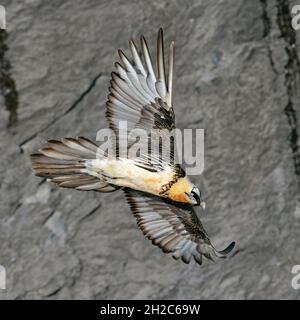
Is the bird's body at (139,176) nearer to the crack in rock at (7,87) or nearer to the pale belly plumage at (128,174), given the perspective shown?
the pale belly plumage at (128,174)

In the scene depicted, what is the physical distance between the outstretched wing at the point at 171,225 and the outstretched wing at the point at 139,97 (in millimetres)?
236

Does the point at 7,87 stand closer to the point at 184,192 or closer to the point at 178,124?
the point at 178,124

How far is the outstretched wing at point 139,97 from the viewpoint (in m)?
3.05

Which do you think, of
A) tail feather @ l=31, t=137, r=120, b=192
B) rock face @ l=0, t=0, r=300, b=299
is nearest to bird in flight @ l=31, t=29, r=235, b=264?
tail feather @ l=31, t=137, r=120, b=192

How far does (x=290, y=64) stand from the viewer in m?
3.55

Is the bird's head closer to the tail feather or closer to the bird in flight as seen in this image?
the bird in flight

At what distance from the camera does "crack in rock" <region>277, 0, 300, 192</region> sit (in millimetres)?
3506

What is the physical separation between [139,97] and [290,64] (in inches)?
26.6

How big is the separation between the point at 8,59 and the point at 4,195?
405 mm

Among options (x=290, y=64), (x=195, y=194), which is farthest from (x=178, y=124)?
(x=195, y=194)

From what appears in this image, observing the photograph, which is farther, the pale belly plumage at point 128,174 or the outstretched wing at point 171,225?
the outstretched wing at point 171,225

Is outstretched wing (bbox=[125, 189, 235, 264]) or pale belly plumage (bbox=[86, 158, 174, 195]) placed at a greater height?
pale belly plumage (bbox=[86, 158, 174, 195])

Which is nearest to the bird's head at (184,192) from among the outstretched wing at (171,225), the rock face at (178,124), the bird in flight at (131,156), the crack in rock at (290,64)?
the bird in flight at (131,156)
